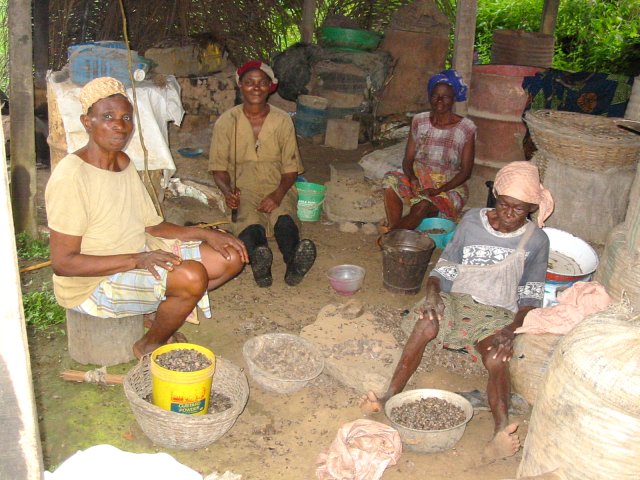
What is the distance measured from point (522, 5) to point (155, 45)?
26.0 feet

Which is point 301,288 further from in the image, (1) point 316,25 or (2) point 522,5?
(2) point 522,5

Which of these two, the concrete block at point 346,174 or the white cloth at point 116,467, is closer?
the white cloth at point 116,467

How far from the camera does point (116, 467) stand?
2160 mm

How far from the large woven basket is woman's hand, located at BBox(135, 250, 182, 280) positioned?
445 millimetres

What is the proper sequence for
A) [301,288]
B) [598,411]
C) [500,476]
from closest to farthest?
[598,411], [500,476], [301,288]

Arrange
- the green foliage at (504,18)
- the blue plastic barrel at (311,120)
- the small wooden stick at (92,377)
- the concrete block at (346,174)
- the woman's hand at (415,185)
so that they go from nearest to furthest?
1. the small wooden stick at (92,377)
2. the woman's hand at (415,185)
3. the concrete block at (346,174)
4. the blue plastic barrel at (311,120)
5. the green foliage at (504,18)

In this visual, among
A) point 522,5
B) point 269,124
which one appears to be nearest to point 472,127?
point 269,124

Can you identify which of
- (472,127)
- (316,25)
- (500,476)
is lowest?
(500,476)

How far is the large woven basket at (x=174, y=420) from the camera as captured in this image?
9.46 ft

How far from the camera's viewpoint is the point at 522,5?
12.6 meters

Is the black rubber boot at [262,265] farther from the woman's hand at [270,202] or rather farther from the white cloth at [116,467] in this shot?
the white cloth at [116,467]

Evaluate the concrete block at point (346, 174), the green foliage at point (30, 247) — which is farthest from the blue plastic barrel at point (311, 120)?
the green foliage at point (30, 247)

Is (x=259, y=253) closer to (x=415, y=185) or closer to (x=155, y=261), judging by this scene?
(x=155, y=261)

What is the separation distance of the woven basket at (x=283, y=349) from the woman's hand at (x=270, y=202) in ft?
4.15
